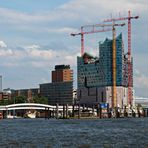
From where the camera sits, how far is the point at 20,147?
249 feet

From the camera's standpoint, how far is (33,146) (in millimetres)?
77062

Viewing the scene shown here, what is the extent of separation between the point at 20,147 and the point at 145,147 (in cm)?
1699

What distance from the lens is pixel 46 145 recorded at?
78.9 m

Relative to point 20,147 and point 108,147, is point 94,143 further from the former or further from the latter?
point 20,147

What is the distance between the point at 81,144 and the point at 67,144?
2109 millimetres

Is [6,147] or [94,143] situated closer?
[6,147]

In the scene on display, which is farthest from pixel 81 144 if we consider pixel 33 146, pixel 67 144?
pixel 33 146

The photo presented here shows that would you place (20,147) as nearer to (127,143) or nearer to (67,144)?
(67,144)

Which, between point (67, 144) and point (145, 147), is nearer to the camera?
point (145, 147)

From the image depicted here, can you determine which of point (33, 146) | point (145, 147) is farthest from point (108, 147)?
point (33, 146)

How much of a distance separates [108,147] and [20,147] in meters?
12.0

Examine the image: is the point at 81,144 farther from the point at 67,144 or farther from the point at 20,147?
the point at 20,147

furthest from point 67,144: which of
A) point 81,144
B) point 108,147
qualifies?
point 108,147

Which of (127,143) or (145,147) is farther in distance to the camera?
(127,143)
